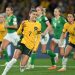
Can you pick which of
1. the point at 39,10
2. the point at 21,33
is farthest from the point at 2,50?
the point at 21,33

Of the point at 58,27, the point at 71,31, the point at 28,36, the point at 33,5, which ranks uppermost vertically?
the point at 33,5

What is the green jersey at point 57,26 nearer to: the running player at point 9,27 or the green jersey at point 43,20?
the green jersey at point 43,20

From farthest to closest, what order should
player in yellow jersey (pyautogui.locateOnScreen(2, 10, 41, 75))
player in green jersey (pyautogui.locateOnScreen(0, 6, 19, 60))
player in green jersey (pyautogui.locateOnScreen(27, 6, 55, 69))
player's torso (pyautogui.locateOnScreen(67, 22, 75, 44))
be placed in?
player in green jersey (pyautogui.locateOnScreen(0, 6, 19, 60))
player in green jersey (pyautogui.locateOnScreen(27, 6, 55, 69))
player's torso (pyautogui.locateOnScreen(67, 22, 75, 44))
player in yellow jersey (pyautogui.locateOnScreen(2, 10, 41, 75))

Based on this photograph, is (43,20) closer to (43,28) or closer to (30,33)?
(43,28)

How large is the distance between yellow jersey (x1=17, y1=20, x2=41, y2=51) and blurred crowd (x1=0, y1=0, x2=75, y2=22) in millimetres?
10265

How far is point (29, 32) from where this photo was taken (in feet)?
52.2

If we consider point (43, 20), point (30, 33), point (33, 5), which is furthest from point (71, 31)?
point (33, 5)

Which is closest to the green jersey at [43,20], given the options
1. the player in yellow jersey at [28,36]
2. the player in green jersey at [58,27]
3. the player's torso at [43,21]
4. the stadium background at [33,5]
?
the player's torso at [43,21]

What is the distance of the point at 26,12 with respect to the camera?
26.6 m

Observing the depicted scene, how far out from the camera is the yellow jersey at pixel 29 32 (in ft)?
52.0

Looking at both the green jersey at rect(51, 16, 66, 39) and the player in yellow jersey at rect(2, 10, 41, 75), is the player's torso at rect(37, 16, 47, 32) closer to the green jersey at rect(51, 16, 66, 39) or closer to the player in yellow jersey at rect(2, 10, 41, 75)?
the green jersey at rect(51, 16, 66, 39)

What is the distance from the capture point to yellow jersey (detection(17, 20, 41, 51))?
15.9 meters

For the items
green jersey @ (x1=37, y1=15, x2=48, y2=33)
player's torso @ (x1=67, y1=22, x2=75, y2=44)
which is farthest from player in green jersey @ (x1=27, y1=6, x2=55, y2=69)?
player's torso @ (x1=67, y1=22, x2=75, y2=44)

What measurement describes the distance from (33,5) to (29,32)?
11.2 meters
